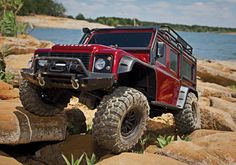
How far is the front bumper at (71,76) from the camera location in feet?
17.4

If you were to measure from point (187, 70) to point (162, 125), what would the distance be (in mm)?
1544

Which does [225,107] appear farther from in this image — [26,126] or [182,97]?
[26,126]

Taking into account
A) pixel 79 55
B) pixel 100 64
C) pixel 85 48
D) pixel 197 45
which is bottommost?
pixel 197 45

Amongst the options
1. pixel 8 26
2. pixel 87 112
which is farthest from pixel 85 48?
pixel 8 26

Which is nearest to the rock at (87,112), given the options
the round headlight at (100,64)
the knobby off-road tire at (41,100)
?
the knobby off-road tire at (41,100)

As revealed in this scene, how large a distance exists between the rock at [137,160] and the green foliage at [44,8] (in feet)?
250

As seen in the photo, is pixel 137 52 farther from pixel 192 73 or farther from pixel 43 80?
pixel 192 73

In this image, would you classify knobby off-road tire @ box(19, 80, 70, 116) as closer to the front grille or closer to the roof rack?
the front grille

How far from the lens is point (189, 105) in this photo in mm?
8227

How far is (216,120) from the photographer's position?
28.8 feet

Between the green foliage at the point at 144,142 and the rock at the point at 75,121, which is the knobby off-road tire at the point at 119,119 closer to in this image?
the green foliage at the point at 144,142

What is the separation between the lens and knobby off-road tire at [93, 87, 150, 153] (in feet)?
17.5

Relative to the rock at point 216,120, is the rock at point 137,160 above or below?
above

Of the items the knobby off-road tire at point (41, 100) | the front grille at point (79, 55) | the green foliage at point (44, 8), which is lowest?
the knobby off-road tire at point (41, 100)
